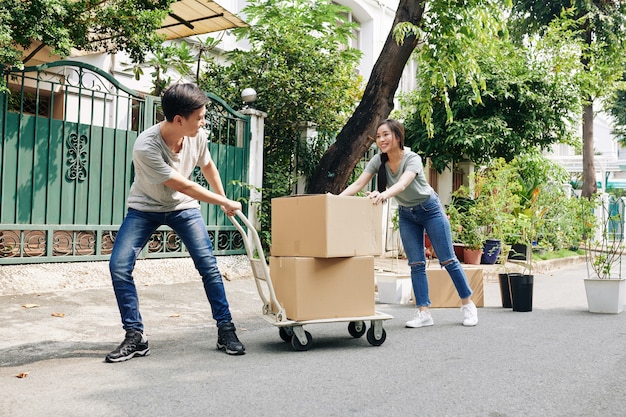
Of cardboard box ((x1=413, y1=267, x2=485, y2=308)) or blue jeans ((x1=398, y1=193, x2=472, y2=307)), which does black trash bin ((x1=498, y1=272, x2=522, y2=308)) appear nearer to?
cardboard box ((x1=413, y1=267, x2=485, y2=308))

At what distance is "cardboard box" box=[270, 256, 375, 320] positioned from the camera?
4.32 m

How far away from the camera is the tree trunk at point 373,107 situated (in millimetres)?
8234

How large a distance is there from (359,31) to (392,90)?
30.8 feet

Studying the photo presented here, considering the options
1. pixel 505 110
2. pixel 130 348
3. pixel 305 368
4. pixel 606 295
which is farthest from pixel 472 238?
pixel 130 348

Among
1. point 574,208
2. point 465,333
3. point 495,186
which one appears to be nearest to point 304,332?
point 465,333

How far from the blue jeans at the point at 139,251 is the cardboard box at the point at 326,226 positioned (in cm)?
61

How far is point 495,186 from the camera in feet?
39.6

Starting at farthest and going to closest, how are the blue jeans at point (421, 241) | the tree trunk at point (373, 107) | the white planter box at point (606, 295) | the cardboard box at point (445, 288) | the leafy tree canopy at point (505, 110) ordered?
the leafy tree canopy at point (505, 110) → the tree trunk at point (373, 107) → the cardboard box at point (445, 288) → the white planter box at point (606, 295) → the blue jeans at point (421, 241)

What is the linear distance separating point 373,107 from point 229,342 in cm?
489

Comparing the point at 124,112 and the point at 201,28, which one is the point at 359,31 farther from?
the point at 124,112

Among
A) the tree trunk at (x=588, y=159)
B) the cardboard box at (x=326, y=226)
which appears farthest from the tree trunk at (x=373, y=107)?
the tree trunk at (x=588, y=159)

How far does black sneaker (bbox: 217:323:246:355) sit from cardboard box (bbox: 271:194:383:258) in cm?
70

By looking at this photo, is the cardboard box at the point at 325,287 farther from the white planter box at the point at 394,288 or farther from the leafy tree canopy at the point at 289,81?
the leafy tree canopy at the point at 289,81

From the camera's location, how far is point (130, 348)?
4051 millimetres
